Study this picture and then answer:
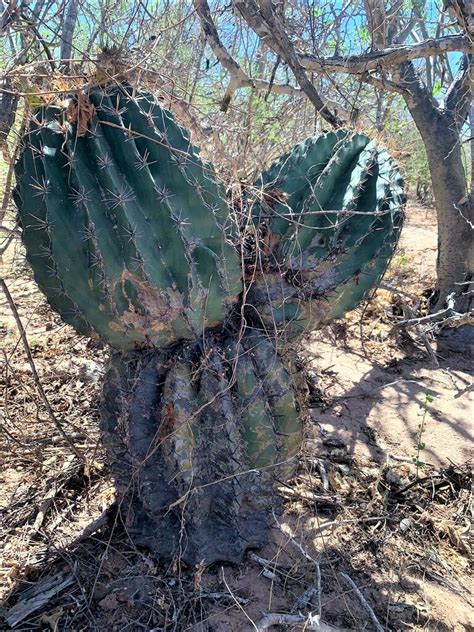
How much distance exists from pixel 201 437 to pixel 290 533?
602 mm

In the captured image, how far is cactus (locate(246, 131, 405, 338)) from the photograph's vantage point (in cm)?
170

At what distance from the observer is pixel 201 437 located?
1.62m

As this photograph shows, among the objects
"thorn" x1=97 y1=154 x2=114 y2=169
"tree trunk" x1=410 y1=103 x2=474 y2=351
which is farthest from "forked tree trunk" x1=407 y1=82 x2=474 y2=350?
"thorn" x1=97 y1=154 x2=114 y2=169

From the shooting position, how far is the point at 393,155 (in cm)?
210

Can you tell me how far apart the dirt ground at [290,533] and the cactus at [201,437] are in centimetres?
12

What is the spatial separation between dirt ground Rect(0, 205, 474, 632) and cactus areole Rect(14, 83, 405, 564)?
0.13 m

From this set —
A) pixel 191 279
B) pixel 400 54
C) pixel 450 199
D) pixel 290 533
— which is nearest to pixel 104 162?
pixel 191 279

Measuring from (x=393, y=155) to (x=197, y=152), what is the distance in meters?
0.98

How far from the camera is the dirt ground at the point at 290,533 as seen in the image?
5.24 ft

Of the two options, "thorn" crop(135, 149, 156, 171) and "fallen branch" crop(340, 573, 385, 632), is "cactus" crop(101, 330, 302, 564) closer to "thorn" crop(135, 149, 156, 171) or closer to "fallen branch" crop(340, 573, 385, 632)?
"fallen branch" crop(340, 573, 385, 632)

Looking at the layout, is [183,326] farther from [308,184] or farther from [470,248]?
[470,248]

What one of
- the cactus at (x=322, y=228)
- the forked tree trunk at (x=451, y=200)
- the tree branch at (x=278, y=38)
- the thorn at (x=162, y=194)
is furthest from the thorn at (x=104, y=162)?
the forked tree trunk at (x=451, y=200)

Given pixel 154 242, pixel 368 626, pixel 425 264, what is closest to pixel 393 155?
pixel 154 242

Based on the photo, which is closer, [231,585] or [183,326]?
[183,326]
